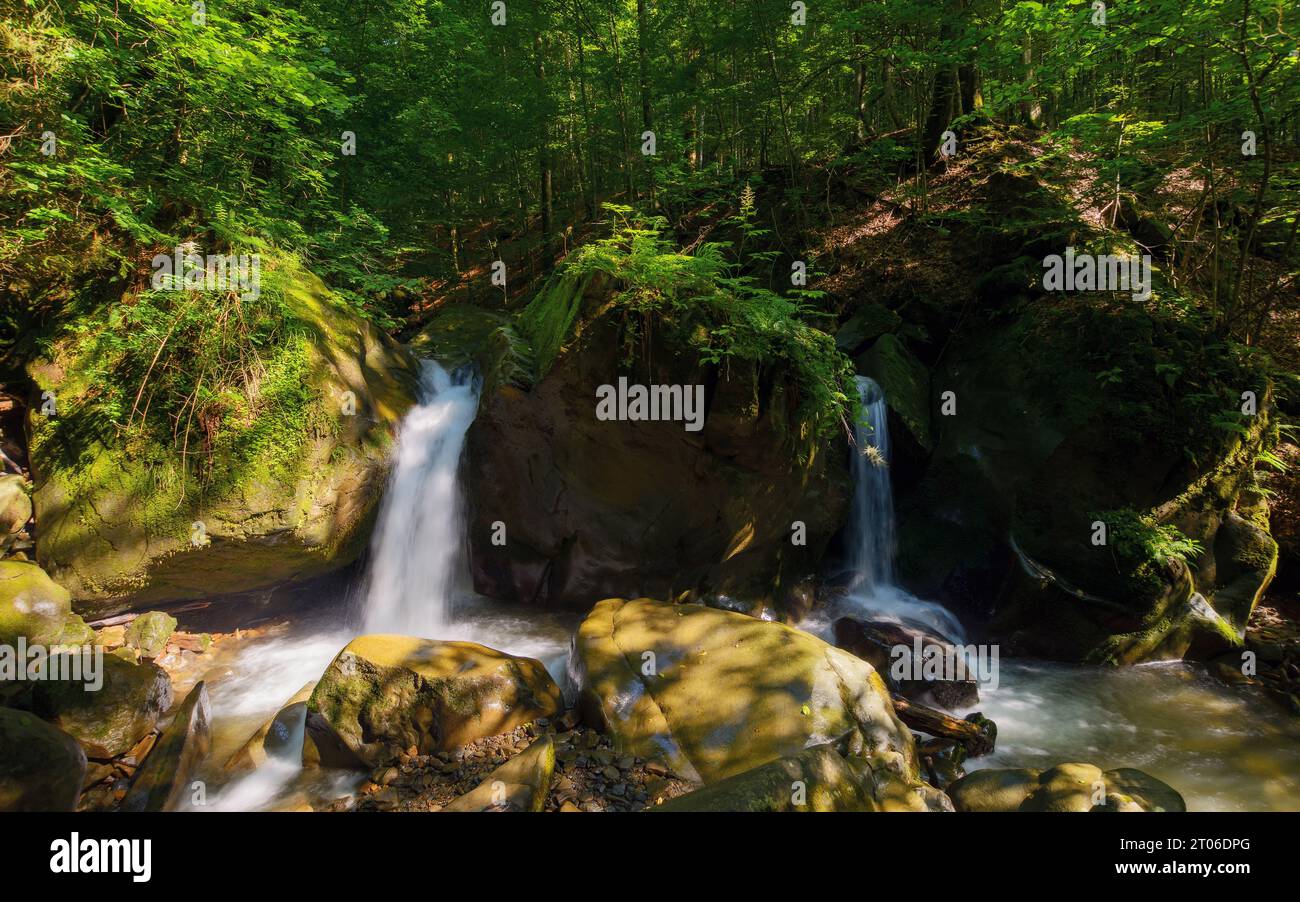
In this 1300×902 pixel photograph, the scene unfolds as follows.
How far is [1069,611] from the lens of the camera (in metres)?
6.95

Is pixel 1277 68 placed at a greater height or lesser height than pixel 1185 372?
greater

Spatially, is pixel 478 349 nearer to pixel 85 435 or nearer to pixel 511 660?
pixel 85 435

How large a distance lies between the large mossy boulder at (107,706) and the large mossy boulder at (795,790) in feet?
16.0

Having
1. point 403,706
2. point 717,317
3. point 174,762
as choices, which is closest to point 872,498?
point 717,317


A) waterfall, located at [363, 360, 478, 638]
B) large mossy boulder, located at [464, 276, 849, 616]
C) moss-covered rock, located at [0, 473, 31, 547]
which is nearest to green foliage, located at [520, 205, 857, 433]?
large mossy boulder, located at [464, 276, 849, 616]

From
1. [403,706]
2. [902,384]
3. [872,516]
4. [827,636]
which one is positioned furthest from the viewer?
[902,384]

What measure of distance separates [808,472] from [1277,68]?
618cm

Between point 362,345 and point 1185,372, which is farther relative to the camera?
point 362,345

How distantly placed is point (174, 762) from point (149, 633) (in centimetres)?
235

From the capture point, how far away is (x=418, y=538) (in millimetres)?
7477

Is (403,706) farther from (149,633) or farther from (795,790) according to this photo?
(149,633)

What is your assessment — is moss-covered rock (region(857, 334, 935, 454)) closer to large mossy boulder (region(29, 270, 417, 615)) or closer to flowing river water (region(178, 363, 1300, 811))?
flowing river water (region(178, 363, 1300, 811))

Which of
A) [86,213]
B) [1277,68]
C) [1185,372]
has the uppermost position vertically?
[1277,68]

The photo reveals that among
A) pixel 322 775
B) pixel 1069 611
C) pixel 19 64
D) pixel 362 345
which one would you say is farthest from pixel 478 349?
pixel 1069 611
